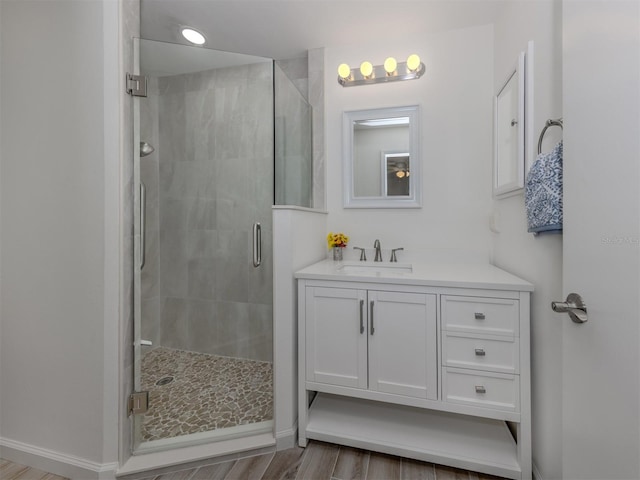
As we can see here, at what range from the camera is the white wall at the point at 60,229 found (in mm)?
1340

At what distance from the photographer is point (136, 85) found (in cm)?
140

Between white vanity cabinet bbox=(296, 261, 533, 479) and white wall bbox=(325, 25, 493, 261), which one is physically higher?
white wall bbox=(325, 25, 493, 261)

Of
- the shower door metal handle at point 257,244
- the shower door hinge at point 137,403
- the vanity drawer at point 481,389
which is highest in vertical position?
the shower door metal handle at point 257,244

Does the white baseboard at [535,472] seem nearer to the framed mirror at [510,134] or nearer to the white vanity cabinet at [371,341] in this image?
the white vanity cabinet at [371,341]

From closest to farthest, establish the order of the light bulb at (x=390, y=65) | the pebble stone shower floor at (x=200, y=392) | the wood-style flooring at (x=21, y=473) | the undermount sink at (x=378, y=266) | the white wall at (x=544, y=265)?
1. the white wall at (x=544, y=265)
2. the wood-style flooring at (x=21, y=473)
3. the pebble stone shower floor at (x=200, y=392)
4. the undermount sink at (x=378, y=266)
5. the light bulb at (x=390, y=65)

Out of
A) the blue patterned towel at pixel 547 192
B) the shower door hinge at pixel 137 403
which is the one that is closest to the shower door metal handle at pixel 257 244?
the shower door hinge at pixel 137 403

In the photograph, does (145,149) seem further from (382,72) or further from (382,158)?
(382,72)

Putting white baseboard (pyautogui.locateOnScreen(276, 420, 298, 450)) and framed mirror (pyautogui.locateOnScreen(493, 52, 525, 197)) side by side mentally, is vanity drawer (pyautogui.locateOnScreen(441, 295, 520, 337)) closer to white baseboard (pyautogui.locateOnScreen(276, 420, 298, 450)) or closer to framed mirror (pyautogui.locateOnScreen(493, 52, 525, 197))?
framed mirror (pyautogui.locateOnScreen(493, 52, 525, 197))

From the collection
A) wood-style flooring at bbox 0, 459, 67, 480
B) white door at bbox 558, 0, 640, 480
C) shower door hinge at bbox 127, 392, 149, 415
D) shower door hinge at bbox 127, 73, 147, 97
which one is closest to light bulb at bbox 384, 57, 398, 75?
white door at bbox 558, 0, 640, 480

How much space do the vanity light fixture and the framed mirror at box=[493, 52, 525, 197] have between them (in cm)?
56

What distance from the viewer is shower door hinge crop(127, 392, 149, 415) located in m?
1.41

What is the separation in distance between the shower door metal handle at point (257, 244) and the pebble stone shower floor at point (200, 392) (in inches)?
28.5

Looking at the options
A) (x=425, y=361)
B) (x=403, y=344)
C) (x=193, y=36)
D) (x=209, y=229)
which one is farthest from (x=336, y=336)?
(x=193, y=36)

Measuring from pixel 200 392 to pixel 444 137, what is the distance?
7.67ft
